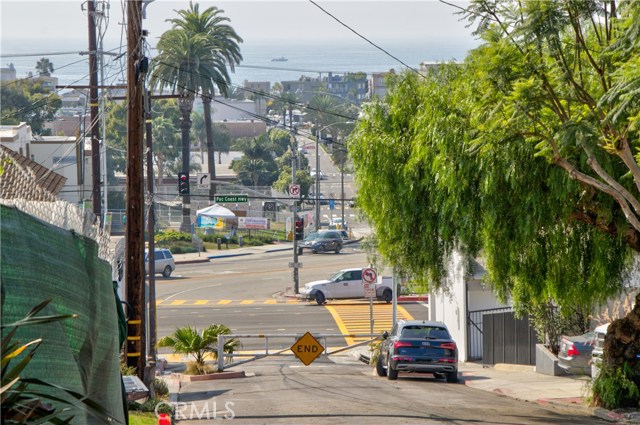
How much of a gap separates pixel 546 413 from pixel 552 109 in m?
5.66

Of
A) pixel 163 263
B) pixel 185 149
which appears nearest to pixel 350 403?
pixel 163 263

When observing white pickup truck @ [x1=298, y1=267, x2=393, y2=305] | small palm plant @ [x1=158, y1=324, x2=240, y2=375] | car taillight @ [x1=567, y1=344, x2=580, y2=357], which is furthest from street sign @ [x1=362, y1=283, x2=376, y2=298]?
white pickup truck @ [x1=298, y1=267, x2=393, y2=305]

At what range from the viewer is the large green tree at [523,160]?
1584 centimetres

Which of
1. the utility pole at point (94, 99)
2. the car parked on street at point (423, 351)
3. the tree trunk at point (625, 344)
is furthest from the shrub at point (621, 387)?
the utility pole at point (94, 99)

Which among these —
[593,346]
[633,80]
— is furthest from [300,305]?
[633,80]

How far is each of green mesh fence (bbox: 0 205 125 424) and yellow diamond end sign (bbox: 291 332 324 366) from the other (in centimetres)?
1489

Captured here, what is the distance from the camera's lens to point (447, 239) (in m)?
18.7

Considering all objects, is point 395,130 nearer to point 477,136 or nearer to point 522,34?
Result: point 477,136

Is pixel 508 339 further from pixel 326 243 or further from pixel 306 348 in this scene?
pixel 326 243

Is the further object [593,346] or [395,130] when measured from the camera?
[593,346]

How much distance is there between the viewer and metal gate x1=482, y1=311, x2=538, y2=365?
1081 inches

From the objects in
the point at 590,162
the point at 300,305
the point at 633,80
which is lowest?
the point at 300,305

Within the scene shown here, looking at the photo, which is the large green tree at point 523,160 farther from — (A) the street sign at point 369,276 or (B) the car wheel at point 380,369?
(A) the street sign at point 369,276

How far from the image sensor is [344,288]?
4666 cm
